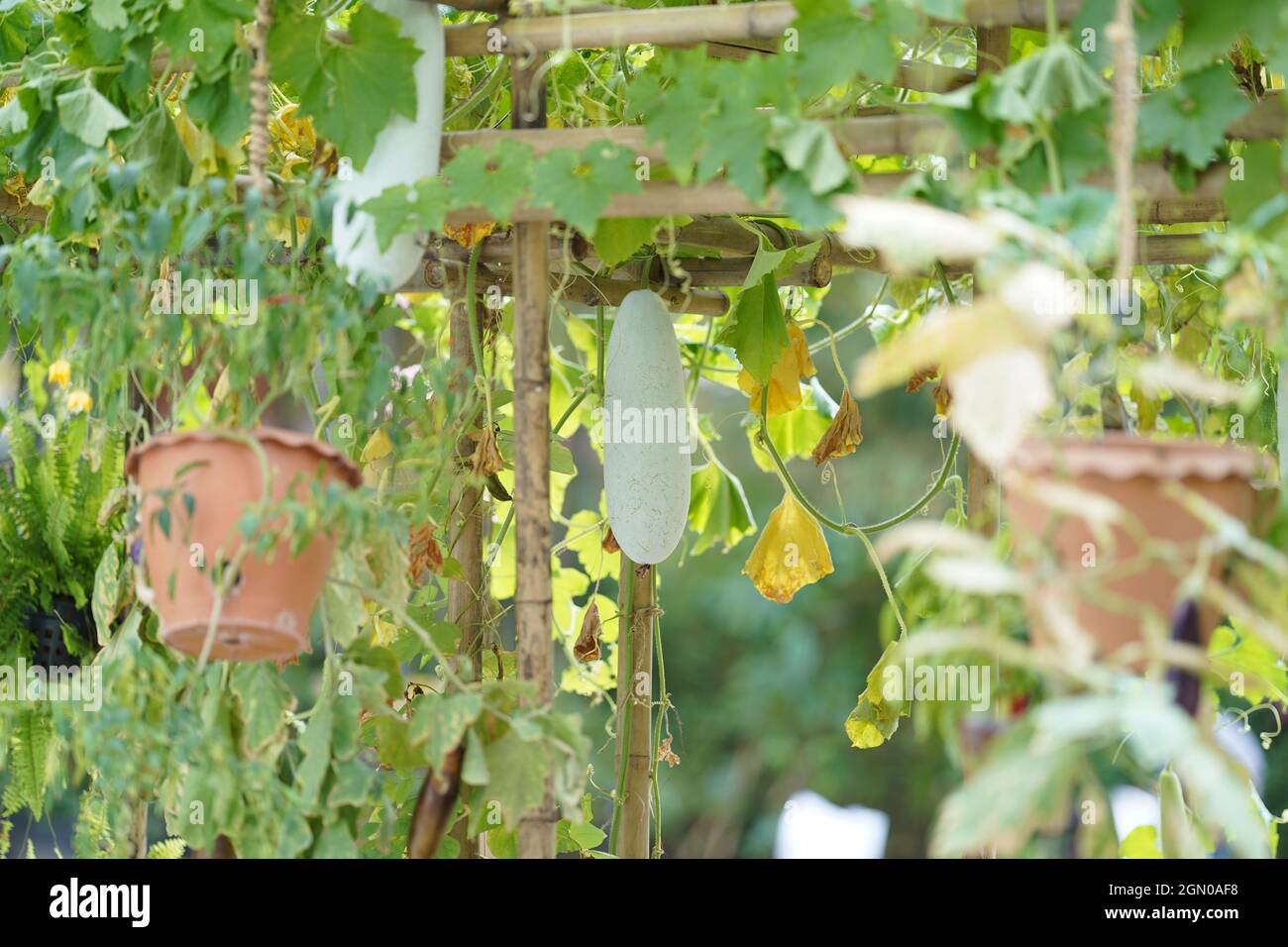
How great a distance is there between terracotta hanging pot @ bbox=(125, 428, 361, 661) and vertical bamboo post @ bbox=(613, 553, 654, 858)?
0.94 metres

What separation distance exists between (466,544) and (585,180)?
2.84 ft

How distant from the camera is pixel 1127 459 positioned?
3.96 ft

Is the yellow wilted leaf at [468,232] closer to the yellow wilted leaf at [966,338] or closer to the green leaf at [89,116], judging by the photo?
the green leaf at [89,116]

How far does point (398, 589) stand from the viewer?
1.64m

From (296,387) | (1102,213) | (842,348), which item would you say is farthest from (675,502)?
(842,348)

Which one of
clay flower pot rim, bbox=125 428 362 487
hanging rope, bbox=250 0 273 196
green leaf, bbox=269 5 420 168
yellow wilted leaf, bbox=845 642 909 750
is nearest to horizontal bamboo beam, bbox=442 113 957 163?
green leaf, bbox=269 5 420 168

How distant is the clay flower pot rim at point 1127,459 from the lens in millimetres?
1206

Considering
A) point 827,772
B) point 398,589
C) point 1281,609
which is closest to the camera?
point 1281,609

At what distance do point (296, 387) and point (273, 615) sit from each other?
23 centimetres

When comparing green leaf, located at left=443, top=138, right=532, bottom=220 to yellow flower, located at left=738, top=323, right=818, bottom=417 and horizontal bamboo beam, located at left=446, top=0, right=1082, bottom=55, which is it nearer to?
horizontal bamboo beam, located at left=446, top=0, right=1082, bottom=55

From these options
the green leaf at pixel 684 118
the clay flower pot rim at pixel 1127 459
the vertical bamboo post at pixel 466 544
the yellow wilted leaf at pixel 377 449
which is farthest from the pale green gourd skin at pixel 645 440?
the clay flower pot rim at pixel 1127 459

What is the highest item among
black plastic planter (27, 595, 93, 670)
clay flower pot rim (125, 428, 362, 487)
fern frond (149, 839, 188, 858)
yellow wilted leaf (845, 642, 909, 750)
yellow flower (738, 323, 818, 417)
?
yellow flower (738, 323, 818, 417)

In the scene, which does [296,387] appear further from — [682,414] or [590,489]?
[590,489]

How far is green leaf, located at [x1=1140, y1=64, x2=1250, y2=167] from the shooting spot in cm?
144
